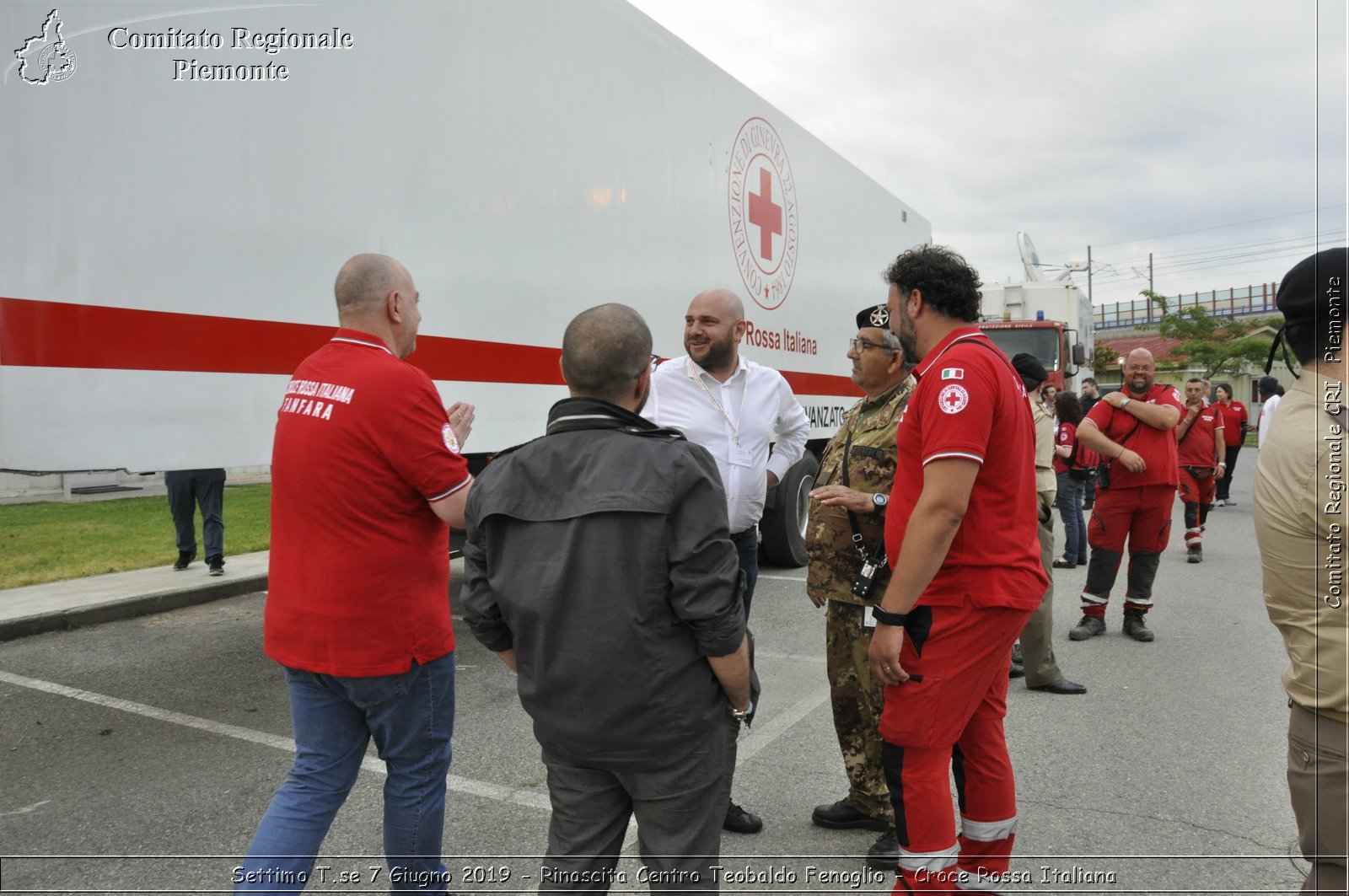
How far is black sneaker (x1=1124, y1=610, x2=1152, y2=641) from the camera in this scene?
6.28 meters

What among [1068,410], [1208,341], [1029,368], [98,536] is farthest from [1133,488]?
[1208,341]

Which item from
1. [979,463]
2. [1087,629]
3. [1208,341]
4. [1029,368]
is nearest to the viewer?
[979,463]

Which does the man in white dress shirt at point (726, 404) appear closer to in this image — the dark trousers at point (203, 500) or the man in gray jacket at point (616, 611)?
the man in gray jacket at point (616, 611)

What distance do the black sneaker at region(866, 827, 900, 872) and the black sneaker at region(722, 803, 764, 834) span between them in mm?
410

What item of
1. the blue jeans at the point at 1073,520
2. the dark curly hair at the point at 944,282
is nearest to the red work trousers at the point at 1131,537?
the blue jeans at the point at 1073,520

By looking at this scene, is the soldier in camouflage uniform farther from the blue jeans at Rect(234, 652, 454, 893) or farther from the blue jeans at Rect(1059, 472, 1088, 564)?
the blue jeans at Rect(1059, 472, 1088, 564)

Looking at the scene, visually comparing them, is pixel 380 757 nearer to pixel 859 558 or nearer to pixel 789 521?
pixel 859 558

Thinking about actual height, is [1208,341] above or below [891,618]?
above

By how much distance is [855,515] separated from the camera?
3.26 meters

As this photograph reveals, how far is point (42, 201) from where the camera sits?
3.08 meters

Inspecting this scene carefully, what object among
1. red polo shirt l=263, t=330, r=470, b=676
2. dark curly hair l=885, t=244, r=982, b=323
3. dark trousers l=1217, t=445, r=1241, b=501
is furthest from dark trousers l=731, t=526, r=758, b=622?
dark trousers l=1217, t=445, r=1241, b=501

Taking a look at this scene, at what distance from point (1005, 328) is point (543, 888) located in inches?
579

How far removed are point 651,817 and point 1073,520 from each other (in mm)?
8655

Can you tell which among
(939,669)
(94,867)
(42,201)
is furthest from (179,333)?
(939,669)
